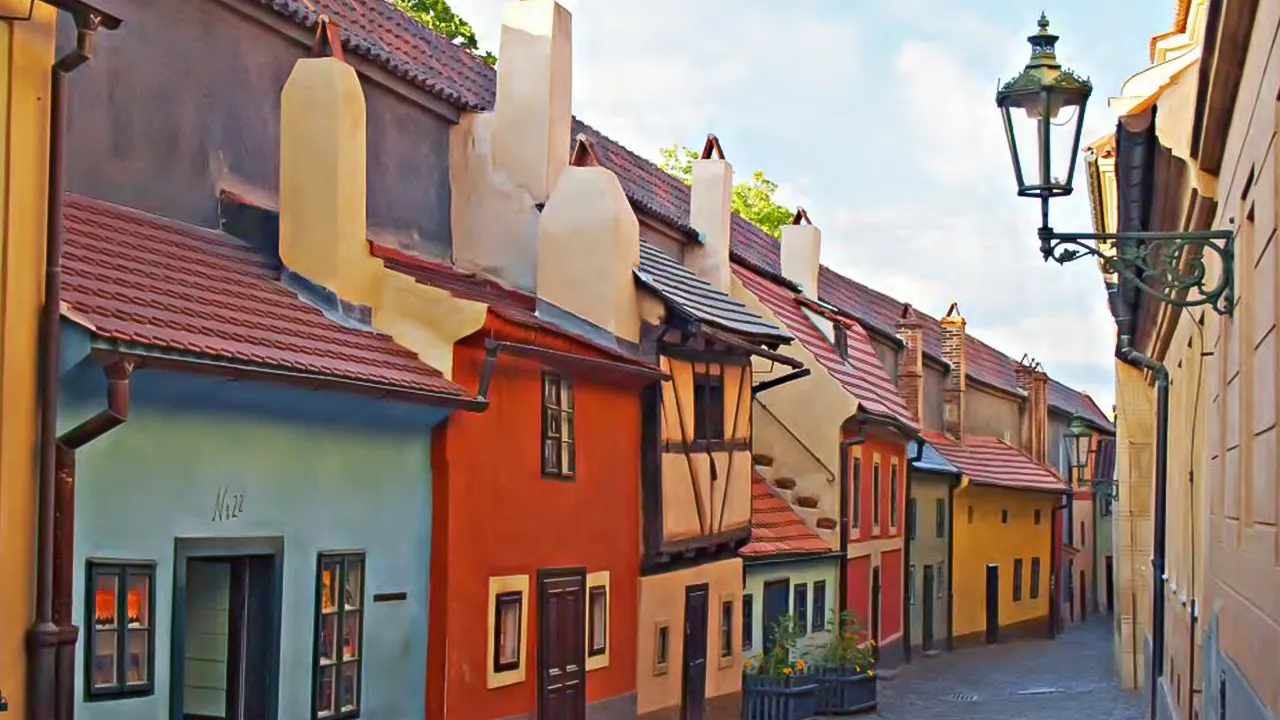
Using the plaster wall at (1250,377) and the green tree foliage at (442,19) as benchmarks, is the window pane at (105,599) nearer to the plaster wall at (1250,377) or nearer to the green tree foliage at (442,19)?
the plaster wall at (1250,377)

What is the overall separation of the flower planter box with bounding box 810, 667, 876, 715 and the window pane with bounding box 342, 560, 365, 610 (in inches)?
520

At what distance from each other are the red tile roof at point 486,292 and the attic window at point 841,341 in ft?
44.7

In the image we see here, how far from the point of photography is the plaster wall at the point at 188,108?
43.9 ft

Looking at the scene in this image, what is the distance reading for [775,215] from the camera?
51.2 metres

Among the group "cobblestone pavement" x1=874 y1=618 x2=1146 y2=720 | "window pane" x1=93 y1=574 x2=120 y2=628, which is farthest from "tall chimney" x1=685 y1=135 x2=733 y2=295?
"window pane" x1=93 y1=574 x2=120 y2=628

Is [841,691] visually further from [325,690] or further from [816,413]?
[325,690]

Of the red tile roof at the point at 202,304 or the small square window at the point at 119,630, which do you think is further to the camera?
the red tile roof at the point at 202,304

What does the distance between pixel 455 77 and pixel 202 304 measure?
29.0 ft

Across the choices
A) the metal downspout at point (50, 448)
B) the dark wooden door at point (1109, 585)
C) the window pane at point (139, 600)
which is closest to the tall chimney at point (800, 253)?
the window pane at point (139, 600)

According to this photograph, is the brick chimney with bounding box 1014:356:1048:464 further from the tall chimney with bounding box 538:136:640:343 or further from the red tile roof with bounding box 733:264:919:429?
the tall chimney with bounding box 538:136:640:343

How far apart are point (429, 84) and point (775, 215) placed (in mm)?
33329

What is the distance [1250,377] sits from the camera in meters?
8.51

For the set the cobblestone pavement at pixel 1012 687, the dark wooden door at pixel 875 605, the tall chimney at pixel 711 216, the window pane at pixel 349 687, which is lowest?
the cobblestone pavement at pixel 1012 687

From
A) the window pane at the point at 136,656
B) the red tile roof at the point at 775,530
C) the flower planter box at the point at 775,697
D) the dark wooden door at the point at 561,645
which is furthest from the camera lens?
the red tile roof at the point at 775,530
